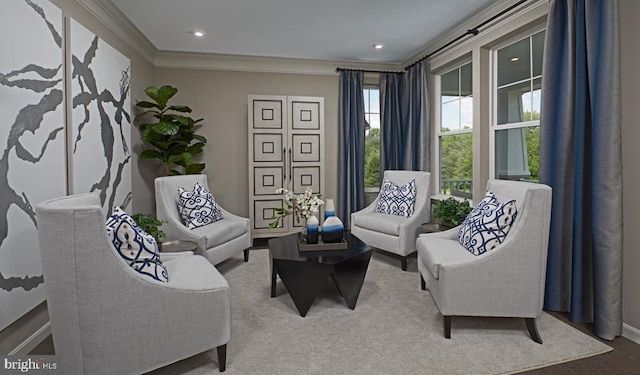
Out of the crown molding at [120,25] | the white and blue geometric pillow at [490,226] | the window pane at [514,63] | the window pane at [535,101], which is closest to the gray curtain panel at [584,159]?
the white and blue geometric pillow at [490,226]

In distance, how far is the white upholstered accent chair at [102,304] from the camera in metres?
1.48

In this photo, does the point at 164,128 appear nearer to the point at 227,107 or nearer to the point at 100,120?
the point at 100,120

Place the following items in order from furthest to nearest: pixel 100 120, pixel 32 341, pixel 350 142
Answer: pixel 350 142
pixel 100 120
pixel 32 341

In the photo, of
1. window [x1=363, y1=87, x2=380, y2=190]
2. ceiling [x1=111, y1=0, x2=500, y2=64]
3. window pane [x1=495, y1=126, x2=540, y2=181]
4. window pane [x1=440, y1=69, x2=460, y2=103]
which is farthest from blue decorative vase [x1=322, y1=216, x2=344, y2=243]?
window [x1=363, y1=87, x2=380, y2=190]

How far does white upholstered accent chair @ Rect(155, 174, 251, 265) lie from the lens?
321 cm

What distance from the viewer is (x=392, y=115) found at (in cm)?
522

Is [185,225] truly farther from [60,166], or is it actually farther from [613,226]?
[613,226]

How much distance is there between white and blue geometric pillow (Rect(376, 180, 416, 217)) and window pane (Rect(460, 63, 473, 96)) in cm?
127

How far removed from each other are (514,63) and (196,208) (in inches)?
133

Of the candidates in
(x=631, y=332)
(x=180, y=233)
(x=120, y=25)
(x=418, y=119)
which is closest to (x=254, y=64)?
(x=120, y=25)

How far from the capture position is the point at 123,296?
158 centimetres

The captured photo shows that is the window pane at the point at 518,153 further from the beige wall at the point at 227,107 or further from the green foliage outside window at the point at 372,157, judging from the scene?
the beige wall at the point at 227,107

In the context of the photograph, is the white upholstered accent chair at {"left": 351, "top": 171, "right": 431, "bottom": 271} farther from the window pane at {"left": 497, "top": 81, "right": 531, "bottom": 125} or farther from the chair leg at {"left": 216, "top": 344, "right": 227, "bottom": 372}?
the chair leg at {"left": 216, "top": 344, "right": 227, "bottom": 372}

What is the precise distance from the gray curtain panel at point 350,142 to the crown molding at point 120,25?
8.41ft
